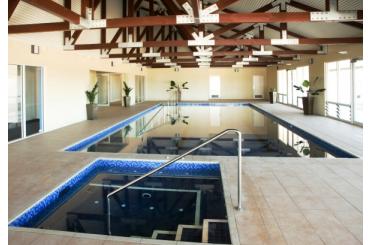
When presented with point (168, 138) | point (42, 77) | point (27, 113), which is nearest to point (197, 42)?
point (168, 138)

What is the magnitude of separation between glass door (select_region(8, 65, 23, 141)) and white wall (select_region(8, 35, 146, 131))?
9.1 inches

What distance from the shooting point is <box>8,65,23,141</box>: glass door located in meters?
6.67

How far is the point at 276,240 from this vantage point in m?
2.54

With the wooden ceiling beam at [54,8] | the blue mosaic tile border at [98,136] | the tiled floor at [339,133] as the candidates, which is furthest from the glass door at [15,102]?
the tiled floor at [339,133]

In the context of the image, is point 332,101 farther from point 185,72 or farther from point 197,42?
point 185,72

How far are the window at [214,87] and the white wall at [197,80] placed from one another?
27cm

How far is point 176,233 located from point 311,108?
10.1 metres

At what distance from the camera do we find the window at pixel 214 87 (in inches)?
863

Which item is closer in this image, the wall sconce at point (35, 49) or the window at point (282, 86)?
the wall sconce at point (35, 49)

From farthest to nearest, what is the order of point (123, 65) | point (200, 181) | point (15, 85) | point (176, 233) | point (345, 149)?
point (123, 65) < point (15, 85) < point (345, 149) < point (200, 181) < point (176, 233)

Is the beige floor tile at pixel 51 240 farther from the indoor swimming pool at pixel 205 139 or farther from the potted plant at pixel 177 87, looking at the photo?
the potted plant at pixel 177 87

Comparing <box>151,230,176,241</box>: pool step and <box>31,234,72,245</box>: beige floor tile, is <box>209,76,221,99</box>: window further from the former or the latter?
<box>31,234,72,245</box>: beige floor tile

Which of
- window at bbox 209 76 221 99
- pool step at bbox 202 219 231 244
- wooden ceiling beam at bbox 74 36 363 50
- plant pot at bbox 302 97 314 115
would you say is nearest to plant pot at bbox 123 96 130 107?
wooden ceiling beam at bbox 74 36 363 50

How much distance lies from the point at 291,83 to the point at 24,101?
13.5 meters
